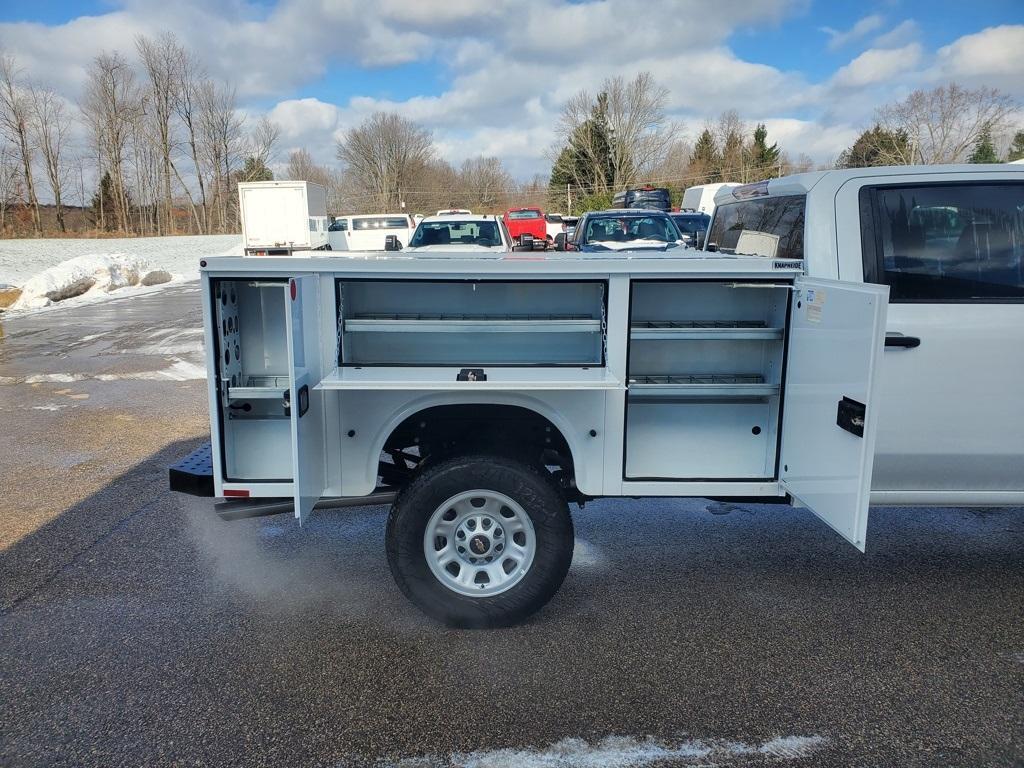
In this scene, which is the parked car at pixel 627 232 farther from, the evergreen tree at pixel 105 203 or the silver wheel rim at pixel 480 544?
the evergreen tree at pixel 105 203

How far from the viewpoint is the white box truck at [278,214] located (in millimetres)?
23688

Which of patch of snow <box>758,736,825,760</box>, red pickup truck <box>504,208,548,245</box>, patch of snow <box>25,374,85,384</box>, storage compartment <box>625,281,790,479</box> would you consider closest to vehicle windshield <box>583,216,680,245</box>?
patch of snow <box>25,374,85,384</box>

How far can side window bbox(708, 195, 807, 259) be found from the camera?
4152mm

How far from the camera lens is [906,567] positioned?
4.50 m

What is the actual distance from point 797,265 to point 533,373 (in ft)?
4.55

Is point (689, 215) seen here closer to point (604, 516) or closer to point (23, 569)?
point (604, 516)

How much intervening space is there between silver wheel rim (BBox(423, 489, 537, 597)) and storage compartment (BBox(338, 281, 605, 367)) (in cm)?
78

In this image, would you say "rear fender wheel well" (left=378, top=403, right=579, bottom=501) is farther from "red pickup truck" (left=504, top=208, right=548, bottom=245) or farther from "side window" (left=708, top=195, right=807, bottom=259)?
"red pickup truck" (left=504, top=208, right=548, bottom=245)

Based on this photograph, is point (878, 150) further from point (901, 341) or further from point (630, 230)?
point (901, 341)

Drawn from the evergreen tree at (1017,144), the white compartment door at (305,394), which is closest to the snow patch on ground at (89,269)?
the white compartment door at (305,394)

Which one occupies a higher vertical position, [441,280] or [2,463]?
[441,280]

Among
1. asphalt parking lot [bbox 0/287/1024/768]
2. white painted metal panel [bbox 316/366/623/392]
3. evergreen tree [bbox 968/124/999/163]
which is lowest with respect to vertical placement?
asphalt parking lot [bbox 0/287/1024/768]

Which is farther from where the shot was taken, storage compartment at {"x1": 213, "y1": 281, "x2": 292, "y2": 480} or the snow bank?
the snow bank

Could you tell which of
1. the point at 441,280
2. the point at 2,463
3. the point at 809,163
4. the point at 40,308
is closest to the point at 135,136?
the point at 40,308
